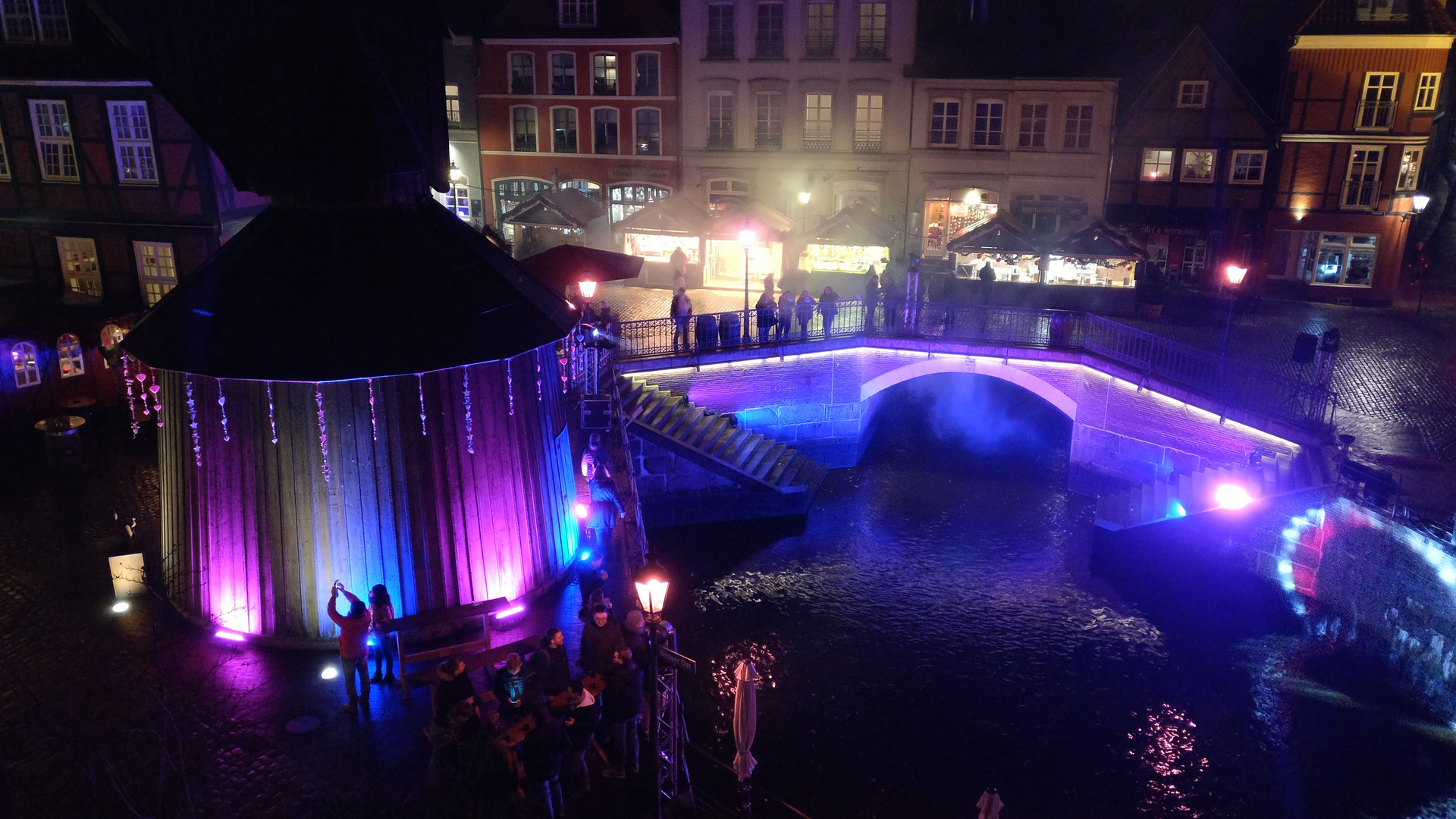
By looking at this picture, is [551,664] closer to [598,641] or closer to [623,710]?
[598,641]

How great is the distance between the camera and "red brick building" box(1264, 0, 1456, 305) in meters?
29.0

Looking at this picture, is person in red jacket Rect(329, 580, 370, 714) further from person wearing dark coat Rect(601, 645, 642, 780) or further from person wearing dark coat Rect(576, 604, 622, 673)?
person wearing dark coat Rect(601, 645, 642, 780)

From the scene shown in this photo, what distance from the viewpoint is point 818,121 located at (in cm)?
3155

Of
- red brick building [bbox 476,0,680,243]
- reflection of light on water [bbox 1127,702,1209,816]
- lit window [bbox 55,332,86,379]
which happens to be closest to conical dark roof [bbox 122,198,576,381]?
lit window [bbox 55,332,86,379]

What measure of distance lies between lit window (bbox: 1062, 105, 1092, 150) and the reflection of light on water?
20.3 meters

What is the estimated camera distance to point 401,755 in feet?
39.4

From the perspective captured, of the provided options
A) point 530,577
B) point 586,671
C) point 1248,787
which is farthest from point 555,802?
point 1248,787

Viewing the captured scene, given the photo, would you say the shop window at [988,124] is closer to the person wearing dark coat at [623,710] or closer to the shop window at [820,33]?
the shop window at [820,33]

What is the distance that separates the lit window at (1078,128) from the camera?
3017 cm

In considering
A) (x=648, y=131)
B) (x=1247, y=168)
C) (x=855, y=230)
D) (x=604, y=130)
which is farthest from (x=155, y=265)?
(x=1247, y=168)

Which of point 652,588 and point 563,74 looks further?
point 563,74

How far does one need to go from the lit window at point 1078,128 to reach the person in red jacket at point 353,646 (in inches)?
1004

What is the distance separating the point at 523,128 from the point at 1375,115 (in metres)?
26.7

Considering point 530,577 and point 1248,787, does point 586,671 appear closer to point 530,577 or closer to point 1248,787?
point 530,577
